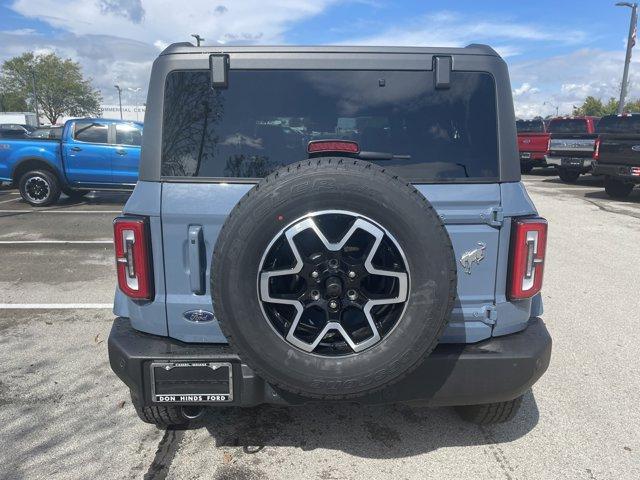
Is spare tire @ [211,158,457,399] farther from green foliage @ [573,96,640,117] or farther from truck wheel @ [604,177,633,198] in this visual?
green foliage @ [573,96,640,117]

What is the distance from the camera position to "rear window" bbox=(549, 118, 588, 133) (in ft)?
60.7

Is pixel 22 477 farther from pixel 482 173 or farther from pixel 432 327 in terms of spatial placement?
pixel 482 173

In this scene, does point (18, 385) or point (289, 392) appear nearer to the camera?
point (289, 392)

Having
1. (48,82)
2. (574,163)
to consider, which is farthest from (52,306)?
(48,82)

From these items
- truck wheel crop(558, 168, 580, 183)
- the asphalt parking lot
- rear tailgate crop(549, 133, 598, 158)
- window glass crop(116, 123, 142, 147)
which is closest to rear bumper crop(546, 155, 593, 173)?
rear tailgate crop(549, 133, 598, 158)

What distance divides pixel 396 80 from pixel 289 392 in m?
1.55

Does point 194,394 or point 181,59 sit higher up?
point 181,59

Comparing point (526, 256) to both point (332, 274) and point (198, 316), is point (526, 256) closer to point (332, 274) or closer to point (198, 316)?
point (332, 274)

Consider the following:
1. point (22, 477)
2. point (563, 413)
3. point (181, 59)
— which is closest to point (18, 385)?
point (22, 477)

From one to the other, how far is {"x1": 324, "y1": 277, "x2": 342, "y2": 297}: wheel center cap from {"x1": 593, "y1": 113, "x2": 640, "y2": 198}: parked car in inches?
474

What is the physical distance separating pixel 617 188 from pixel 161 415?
13.6 meters

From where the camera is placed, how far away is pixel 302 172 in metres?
2.10

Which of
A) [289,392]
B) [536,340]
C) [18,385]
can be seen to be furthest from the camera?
[18,385]

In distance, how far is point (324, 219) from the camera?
7.06 feet
